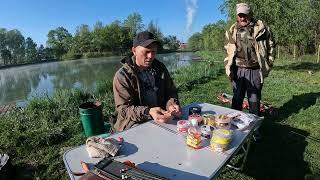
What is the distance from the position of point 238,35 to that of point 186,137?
2.85 metres

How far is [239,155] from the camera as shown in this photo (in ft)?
13.8

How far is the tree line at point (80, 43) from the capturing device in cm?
6988

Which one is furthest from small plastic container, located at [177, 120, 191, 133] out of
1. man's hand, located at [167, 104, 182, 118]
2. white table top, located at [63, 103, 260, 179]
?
man's hand, located at [167, 104, 182, 118]

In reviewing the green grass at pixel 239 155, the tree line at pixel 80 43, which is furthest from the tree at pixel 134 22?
the green grass at pixel 239 155

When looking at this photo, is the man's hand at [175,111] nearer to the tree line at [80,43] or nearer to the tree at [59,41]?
the tree line at [80,43]

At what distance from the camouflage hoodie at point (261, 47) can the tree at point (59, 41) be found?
73.1m

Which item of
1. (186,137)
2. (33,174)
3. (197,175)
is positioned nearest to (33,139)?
(33,174)

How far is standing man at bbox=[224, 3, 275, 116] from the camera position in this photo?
4.73m

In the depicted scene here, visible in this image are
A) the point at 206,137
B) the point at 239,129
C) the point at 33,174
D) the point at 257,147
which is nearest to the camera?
the point at 206,137

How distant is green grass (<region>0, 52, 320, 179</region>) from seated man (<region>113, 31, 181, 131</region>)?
1.35 meters

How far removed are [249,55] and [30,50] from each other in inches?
3093

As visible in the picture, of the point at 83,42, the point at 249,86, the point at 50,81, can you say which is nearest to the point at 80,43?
the point at 83,42

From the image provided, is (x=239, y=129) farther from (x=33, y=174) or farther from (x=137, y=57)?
(x=33, y=174)

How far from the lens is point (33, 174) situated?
13.2 feet
